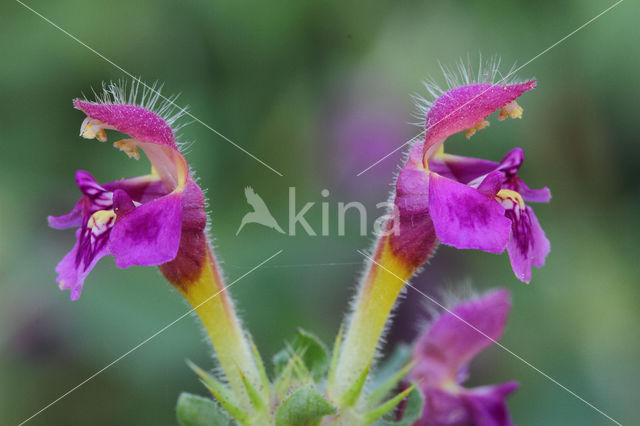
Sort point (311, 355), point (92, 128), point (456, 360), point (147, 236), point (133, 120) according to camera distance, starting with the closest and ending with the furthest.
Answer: point (147, 236), point (133, 120), point (92, 128), point (311, 355), point (456, 360)

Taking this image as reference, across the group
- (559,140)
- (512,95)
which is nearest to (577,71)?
(559,140)

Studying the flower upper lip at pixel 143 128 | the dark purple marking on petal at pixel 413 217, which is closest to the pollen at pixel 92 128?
the flower upper lip at pixel 143 128

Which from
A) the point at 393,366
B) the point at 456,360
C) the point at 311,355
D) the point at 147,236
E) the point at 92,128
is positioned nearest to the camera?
the point at 147,236

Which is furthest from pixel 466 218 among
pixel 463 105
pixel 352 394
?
pixel 352 394

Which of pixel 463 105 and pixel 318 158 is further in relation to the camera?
pixel 318 158

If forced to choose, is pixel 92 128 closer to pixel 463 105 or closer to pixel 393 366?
pixel 463 105

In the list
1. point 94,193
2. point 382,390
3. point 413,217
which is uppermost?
point 94,193
